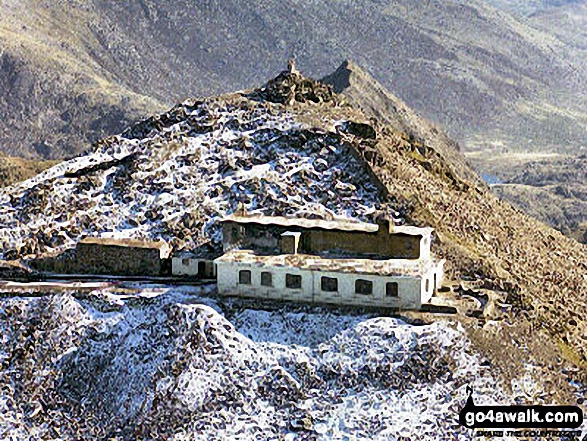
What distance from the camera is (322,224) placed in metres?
46.8

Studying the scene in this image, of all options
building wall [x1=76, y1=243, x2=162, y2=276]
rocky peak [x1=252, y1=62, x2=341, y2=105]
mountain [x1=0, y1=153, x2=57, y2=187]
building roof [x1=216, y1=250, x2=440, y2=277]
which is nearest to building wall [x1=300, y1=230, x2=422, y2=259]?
building roof [x1=216, y1=250, x2=440, y2=277]

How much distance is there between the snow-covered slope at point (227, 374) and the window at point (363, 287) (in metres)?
1.20

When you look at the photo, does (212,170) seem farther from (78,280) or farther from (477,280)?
(477,280)

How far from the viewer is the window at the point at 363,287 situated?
4234cm

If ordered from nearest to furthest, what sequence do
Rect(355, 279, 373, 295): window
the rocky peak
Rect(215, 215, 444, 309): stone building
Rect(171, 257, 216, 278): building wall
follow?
Rect(215, 215, 444, 309): stone building, Rect(355, 279, 373, 295): window, Rect(171, 257, 216, 278): building wall, the rocky peak

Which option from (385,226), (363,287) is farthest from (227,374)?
(385,226)

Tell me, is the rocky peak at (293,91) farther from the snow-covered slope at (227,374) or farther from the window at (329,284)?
the snow-covered slope at (227,374)

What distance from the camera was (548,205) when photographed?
170 meters

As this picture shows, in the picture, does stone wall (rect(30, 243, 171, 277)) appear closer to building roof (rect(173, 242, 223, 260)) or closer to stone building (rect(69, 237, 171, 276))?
stone building (rect(69, 237, 171, 276))

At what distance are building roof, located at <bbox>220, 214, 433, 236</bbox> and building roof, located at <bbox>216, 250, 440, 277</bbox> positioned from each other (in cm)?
177

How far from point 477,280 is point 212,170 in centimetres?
1758

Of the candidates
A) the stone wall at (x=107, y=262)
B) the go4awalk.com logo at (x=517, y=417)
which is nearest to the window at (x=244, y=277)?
the stone wall at (x=107, y=262)

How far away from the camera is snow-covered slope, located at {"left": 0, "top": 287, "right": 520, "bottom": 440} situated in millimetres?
37781

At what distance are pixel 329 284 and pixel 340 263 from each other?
134 centimetres
